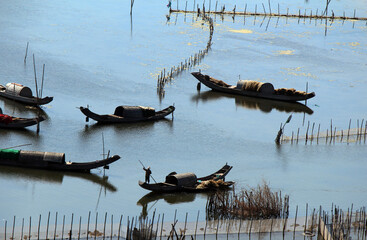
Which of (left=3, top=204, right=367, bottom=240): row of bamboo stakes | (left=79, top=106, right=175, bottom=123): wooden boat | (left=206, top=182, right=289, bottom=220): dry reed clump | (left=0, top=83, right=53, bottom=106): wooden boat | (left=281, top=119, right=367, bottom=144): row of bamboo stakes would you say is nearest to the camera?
(left=3, top=204, right=367, bottom=240): row of bamboo stakes

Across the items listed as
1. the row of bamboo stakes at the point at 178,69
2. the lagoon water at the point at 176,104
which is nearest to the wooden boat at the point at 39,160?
the lagoon water at the point at 176,104

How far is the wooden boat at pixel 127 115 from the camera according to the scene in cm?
3003

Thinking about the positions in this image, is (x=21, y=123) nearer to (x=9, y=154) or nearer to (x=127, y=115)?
(x=9, y=154)

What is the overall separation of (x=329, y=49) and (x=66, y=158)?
30.4 meters

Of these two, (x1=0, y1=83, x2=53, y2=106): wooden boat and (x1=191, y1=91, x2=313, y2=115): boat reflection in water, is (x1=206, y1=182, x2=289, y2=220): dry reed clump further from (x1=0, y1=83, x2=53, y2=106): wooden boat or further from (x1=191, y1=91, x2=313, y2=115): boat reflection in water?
(x1=191, y1=91, x2=313, y2=115): boat reflection in water

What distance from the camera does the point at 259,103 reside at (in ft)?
121

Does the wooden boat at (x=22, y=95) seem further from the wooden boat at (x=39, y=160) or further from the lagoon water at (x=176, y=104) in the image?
the wooden boat at (x=39, y=160)

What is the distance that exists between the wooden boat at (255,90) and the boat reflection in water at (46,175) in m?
14.9

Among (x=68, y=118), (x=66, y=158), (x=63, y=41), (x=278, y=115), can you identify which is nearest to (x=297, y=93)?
(x=278, y=115)

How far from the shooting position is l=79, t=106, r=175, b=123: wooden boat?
30.0 meters

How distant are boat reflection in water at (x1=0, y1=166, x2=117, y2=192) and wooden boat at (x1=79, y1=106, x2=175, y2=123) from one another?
19.7 ft

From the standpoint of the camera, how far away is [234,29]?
5734cm

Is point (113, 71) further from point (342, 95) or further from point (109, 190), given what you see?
point (109, 190)

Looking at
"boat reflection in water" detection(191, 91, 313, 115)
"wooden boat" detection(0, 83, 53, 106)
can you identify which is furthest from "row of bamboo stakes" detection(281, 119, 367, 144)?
"wooden boat" detection(0, 83, 53, 106)
